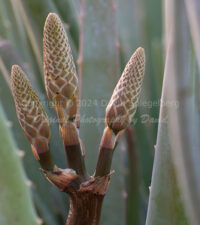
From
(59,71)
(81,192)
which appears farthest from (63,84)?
(81,192)

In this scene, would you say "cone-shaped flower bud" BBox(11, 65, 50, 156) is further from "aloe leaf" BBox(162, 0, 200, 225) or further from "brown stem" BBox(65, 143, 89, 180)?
"aloe leaf" BBox(162, 0, 200, 225)

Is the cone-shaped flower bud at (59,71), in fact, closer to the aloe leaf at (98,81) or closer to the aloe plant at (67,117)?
the aloe plant at (67,117)

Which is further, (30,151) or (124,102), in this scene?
(30,151)

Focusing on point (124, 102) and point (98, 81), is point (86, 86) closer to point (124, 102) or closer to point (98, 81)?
point (98, 81)

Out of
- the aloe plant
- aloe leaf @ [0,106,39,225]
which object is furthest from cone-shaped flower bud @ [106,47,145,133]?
aloe leaf @ [0,106,39,225]

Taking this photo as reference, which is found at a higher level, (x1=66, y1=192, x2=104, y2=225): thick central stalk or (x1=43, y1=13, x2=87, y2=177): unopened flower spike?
(x1=43, y1=13, x2=87, y2=177): unopened flower spike

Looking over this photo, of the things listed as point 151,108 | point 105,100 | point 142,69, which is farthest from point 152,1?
point 142,69
